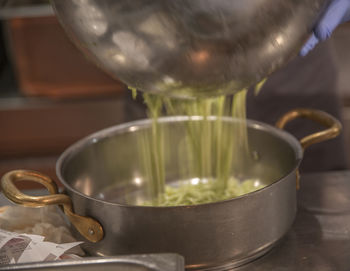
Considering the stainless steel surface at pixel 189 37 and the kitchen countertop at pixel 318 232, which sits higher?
the stainless steel surface at pixel 189 37

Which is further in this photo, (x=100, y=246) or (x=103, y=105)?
(x=103, y=105)

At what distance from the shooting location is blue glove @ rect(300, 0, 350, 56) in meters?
0.78

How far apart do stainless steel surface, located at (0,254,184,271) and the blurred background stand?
4.55 feet

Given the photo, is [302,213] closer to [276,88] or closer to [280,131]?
[280,131]

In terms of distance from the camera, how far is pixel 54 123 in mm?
2158

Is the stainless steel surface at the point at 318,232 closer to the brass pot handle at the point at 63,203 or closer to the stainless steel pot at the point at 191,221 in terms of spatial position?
the stainless steel pot at the point at 191,221

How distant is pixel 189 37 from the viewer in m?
0.62

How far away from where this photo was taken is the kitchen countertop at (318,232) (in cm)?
82

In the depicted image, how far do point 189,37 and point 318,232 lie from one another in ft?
1.47

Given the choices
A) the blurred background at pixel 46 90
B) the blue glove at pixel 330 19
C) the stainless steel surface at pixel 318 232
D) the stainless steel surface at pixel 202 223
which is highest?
the blue glove at pixel 330 19

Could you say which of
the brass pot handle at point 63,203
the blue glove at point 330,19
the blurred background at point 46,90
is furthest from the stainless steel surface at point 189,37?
the blurred background at point 46,90

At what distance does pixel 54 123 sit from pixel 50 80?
0.62 ft

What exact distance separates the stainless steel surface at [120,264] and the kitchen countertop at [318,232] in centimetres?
22

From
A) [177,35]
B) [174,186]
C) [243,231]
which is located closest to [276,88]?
[174,186]
